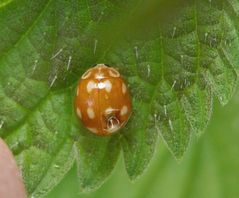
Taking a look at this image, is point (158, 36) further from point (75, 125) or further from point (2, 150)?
point (2, 150)

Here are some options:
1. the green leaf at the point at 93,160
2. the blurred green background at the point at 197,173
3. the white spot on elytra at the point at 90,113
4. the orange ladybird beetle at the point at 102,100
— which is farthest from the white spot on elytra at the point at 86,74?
the blurred green background at the point at 197,173

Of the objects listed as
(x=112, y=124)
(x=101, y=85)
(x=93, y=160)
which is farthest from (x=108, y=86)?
(x=93, y=160)

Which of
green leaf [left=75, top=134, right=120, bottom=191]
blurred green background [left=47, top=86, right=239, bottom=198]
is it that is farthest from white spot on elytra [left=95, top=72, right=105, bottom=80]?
blurred green background [left=47, top=86, right=239, bottom=198]

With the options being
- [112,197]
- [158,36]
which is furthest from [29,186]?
[112,197]

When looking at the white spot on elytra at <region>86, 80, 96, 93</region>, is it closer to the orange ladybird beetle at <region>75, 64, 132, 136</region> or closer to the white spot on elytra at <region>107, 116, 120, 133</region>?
the orange ladybird beetle at <region>75, 64, 132, 136</region>

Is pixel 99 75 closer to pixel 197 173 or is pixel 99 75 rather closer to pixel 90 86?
pixel 90 86
